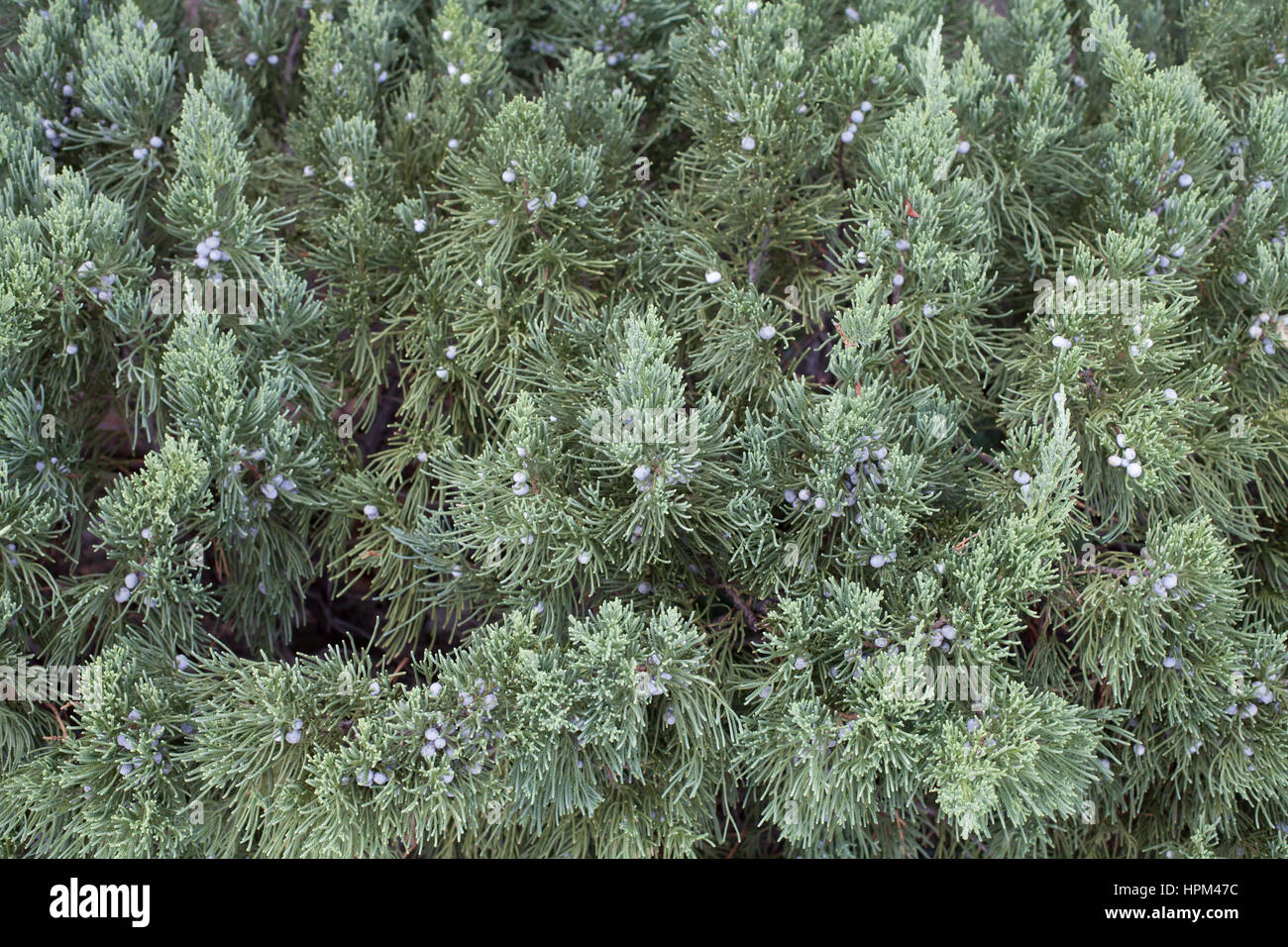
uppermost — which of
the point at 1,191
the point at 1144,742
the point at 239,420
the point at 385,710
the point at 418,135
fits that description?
the point at 418,135

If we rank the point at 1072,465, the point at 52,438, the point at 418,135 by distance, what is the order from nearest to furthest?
the point at 1072,465
the point at 52,438
the point at 418,135

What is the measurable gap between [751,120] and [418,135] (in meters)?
0.57

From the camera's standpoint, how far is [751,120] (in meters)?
1.25

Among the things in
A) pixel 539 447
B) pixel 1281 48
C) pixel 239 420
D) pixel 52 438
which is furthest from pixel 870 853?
pixel 1281 48

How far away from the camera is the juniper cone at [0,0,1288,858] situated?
1.04 m

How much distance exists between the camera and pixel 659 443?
999 mm

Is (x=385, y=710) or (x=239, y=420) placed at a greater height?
(x=239, y=420)

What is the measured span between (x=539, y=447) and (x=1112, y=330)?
0.74 m

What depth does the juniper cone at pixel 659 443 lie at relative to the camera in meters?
1.04

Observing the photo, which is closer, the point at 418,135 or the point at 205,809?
the point at 205,809

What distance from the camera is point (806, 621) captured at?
107 centimetres

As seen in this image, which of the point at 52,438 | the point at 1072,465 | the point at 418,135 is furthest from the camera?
the point at 418,135
